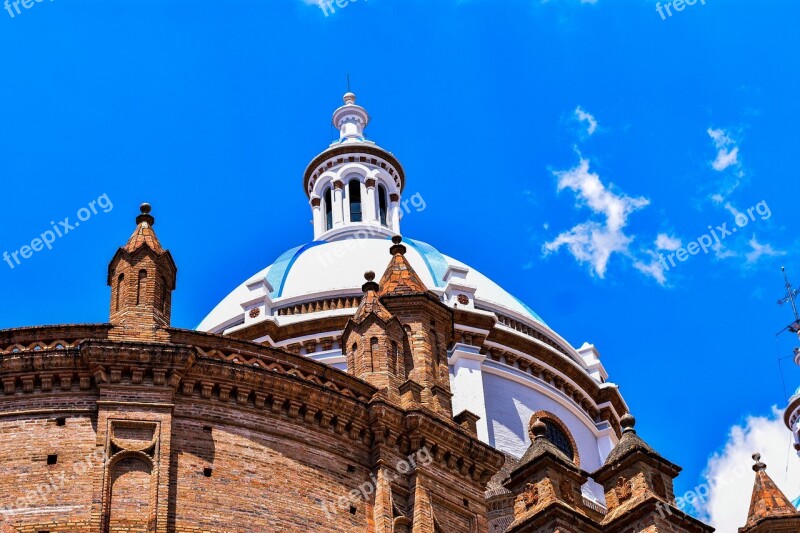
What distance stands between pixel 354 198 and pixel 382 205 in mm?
1240

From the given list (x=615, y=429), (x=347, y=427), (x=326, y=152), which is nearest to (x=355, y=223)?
(x=326, y=152)

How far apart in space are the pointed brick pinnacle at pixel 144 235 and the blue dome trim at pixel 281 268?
62.0 feet

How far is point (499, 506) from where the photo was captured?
4206 centimetres

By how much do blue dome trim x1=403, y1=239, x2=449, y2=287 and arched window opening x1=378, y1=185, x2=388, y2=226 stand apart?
20.7 feet

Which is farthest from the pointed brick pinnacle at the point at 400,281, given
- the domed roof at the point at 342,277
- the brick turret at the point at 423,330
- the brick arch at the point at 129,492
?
the domed roof at the point at 342,277

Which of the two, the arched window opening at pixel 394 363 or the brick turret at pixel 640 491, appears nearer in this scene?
the brick turret at pixel 640 491

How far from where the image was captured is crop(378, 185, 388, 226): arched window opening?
2496 inches

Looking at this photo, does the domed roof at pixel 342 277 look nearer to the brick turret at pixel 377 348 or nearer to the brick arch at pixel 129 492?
the brick turret at pixel 377 348

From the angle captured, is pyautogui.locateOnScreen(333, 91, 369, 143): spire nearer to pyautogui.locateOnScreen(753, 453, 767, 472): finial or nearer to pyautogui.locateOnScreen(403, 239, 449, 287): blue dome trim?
pyautogui.locateOnScreen(403, 239, 449, 287): blue dome trim

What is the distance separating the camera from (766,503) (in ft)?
134

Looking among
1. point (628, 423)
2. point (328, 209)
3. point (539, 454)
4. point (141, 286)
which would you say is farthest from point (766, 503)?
point (328, 209)

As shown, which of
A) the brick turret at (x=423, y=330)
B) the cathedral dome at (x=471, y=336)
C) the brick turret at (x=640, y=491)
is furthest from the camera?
the cathedral dome at (x=471, y=336)

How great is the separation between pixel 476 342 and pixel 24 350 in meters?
22.2

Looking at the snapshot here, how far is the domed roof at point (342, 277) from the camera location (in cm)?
5191
